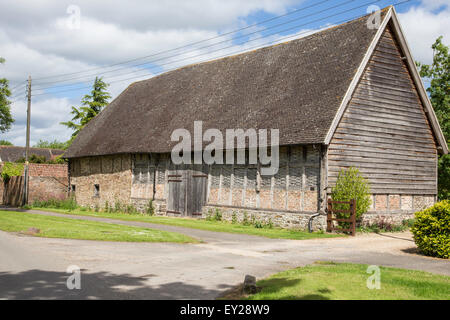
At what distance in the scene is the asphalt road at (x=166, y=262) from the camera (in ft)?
24.9

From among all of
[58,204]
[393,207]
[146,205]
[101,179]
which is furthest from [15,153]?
[393,207]

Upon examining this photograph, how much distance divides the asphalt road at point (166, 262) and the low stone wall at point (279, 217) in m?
1.87

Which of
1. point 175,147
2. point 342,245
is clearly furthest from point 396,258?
point 175,147

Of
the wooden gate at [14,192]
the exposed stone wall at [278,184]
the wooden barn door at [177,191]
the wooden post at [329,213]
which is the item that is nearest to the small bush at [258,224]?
the exposed stone wall at [278,184]

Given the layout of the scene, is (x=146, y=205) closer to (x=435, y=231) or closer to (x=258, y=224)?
(x=258, y=224)

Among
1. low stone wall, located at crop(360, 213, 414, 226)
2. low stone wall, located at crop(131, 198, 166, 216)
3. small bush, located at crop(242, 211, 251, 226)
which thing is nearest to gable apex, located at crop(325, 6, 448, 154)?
low stone wall, located at crop(360, 213, 414, 226)

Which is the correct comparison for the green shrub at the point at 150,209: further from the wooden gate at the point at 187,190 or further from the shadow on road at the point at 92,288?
the shadow on road at the point at 92,288

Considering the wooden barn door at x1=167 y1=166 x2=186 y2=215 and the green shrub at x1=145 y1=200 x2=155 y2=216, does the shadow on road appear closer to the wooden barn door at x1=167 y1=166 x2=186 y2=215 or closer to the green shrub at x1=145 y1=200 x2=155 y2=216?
the wooden barn door at x1=167 y1=166 x2=186 y2=215

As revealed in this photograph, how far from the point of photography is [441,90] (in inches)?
1168

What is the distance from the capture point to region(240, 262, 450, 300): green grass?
7.21 metres

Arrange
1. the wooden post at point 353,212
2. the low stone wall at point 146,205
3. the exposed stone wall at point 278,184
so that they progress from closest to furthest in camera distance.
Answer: the wooden post at point 353,212
the exposed stone wall at point 278,184
the low stone wall at point 146,205

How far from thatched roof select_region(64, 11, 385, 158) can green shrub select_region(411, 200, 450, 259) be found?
5.90 metres

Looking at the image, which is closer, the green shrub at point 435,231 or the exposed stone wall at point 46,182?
the green shrub at point 435,231

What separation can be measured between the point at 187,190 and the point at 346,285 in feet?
57.4
